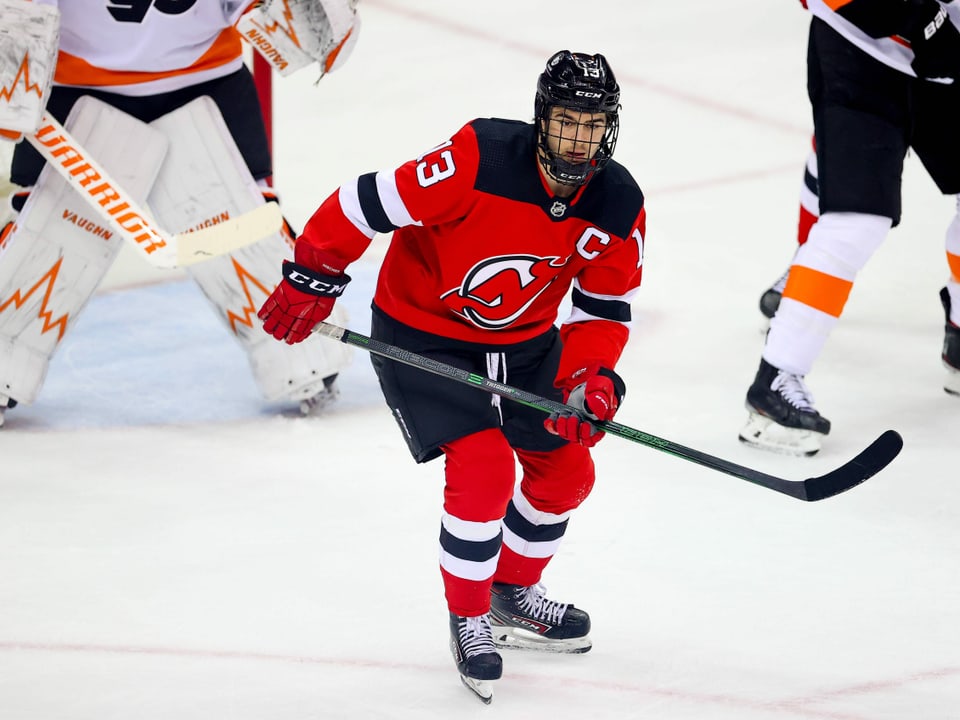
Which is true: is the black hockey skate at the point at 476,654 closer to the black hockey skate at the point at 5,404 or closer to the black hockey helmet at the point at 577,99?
the black hockey helmet at the point at 577,99

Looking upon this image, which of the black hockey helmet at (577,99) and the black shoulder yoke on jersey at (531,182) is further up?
the black hockey helmet at (577,99)

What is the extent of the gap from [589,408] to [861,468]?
43 centimetres

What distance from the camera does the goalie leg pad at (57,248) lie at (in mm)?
3332

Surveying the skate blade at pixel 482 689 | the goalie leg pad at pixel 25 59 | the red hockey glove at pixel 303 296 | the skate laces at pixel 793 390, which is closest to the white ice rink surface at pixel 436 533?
the skate blade at pixel 482 689

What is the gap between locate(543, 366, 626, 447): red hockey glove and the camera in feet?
7.32

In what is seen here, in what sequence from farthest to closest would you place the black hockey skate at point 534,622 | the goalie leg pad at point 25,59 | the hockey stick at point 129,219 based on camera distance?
the hockey stick at point 129,219 < the goalie leg pad at point 25,59 < the black hockey skate at point 534,622

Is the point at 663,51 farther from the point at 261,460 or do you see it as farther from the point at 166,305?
the point at 261,460

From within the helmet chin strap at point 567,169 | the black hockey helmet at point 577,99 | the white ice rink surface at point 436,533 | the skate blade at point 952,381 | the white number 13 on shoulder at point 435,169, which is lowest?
the white ice rink surface at point 436,533

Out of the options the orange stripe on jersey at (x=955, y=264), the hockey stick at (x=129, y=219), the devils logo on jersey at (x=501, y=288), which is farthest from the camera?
the orange stripe on jersey at (x=955, y=264)

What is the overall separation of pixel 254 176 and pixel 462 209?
138cm

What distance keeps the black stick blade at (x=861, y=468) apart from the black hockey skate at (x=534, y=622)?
1.41 feet

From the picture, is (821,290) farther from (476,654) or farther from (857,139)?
(476,654)

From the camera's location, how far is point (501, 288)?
231cm

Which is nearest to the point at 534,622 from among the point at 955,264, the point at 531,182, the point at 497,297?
the point at 497,297
